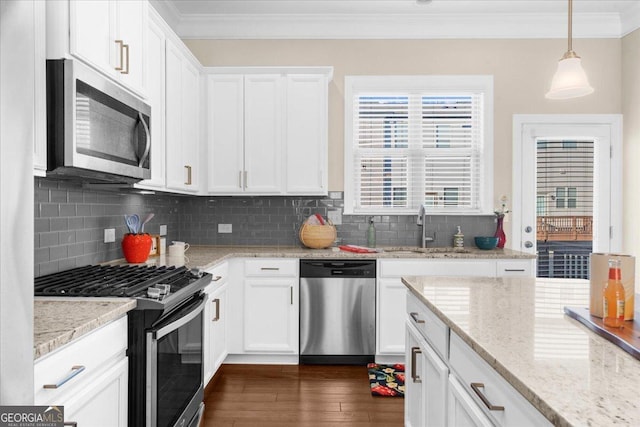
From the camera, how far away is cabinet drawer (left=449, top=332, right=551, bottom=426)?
0.96 metres

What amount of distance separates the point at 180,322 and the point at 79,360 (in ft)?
2.15

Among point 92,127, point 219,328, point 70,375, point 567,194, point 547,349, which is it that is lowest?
point 219,328

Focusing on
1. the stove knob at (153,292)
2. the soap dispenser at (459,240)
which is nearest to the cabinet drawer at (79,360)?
the stove knob at (153,292)

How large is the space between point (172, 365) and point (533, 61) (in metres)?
4.04

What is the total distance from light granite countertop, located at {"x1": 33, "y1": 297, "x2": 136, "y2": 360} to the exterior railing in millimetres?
3816

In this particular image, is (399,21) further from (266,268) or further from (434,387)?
(434,387)

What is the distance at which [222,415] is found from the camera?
2781 millimetres

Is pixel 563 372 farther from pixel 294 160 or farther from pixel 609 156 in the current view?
pixel 609 156

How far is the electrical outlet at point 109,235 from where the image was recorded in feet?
9.27

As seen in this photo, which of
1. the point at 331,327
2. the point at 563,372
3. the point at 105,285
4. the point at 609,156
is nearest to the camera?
the point at 563,372

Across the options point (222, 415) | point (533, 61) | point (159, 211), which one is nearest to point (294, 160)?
point (159, 211)

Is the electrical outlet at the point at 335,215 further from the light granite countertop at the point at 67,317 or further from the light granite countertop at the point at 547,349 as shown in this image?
the light granite countertop at the point at 67,317

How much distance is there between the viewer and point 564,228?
4.29m

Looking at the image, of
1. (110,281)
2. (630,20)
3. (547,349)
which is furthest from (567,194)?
(110,281)
